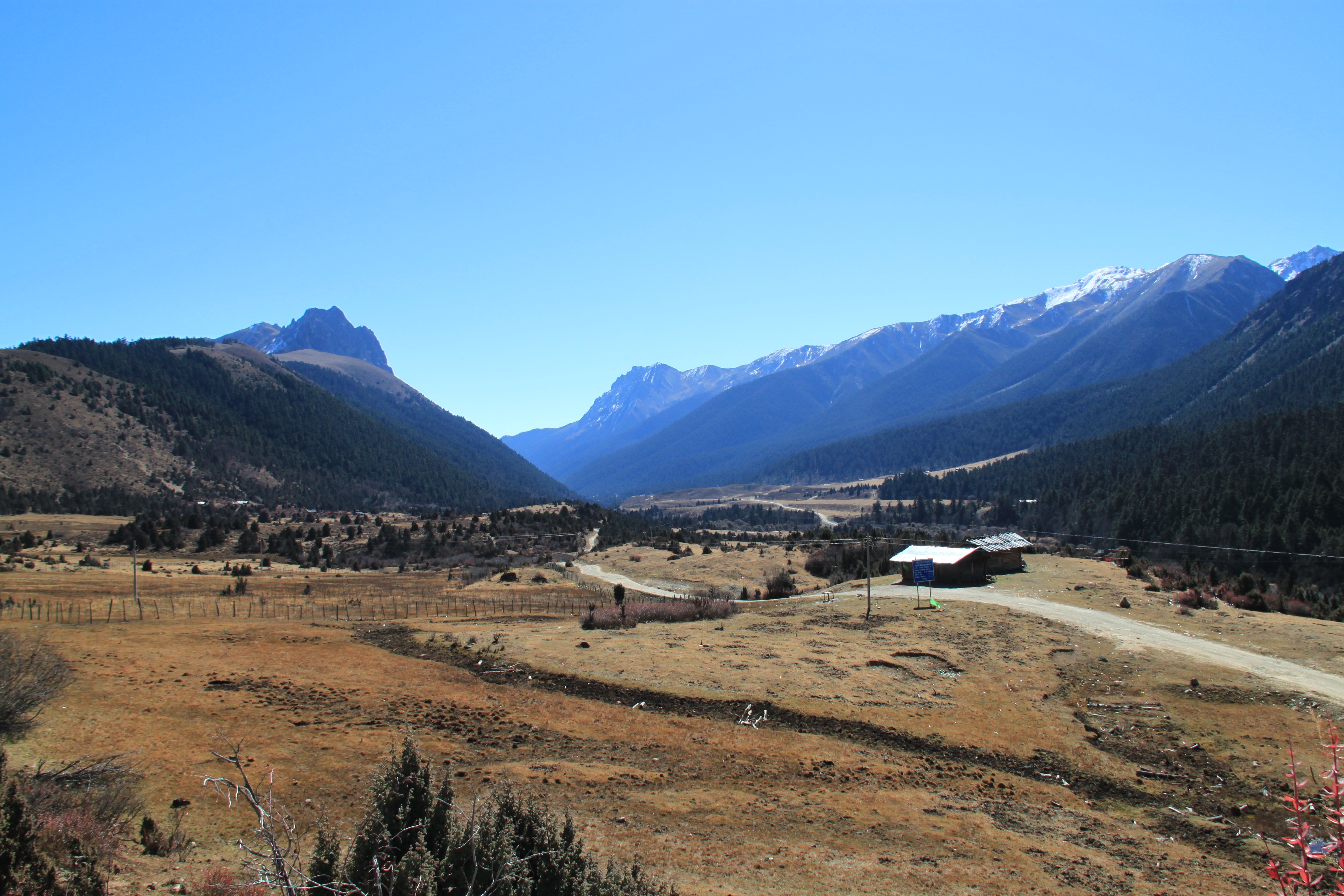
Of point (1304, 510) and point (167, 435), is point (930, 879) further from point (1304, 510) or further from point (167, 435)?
point (167, 435)

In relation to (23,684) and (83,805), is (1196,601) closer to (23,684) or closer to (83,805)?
(83,805)

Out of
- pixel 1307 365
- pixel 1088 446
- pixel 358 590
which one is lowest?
pixel 358 590

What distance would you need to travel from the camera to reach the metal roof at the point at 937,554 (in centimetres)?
4525

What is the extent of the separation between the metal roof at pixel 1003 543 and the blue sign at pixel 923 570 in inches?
504

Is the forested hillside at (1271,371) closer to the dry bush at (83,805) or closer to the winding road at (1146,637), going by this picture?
the winding road at (1146,637)

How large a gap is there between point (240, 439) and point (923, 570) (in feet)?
492

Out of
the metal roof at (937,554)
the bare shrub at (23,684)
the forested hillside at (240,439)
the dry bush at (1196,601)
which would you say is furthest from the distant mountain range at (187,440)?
the dry bush at (1196,601)

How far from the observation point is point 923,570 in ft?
118

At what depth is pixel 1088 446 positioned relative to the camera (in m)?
141

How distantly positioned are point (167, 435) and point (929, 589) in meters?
140

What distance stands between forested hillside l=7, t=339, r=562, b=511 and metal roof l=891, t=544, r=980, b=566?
10135 centimetres

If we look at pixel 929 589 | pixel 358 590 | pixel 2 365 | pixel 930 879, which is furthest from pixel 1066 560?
pixel 2 365

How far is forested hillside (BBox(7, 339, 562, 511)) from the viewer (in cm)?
12019

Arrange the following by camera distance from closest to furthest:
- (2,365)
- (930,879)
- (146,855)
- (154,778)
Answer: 1. (146,855)
2. (930,879)
3. (154,778)
4. (2,365)
